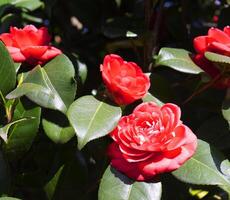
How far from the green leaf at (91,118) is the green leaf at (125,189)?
9cm

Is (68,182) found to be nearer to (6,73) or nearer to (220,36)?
(6,73)

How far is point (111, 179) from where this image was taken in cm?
108


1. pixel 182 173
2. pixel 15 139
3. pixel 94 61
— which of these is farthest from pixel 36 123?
pixel 94 61

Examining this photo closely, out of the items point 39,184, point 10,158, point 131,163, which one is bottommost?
A: point 39,184

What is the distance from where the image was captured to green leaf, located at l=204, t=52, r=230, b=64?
1.13 m

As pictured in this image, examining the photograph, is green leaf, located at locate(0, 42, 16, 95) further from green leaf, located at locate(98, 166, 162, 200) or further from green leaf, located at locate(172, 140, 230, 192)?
green leaf, located at locate(172, 140, 230, 192)

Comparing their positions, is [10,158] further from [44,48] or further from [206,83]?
[206,83]

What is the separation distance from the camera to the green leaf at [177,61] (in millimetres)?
1240

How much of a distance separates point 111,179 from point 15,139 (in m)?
0.27

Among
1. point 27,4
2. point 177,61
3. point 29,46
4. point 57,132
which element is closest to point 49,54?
point 29,46

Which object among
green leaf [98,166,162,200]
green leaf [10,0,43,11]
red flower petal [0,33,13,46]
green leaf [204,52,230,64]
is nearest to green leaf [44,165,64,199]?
green leaf [98,166,162,200]

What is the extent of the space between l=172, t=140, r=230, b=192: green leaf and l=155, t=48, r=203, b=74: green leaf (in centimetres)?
18

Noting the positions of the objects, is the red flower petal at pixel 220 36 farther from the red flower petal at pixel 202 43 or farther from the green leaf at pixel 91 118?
the green leaf at pixel 91 118

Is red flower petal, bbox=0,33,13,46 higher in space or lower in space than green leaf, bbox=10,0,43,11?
higher
